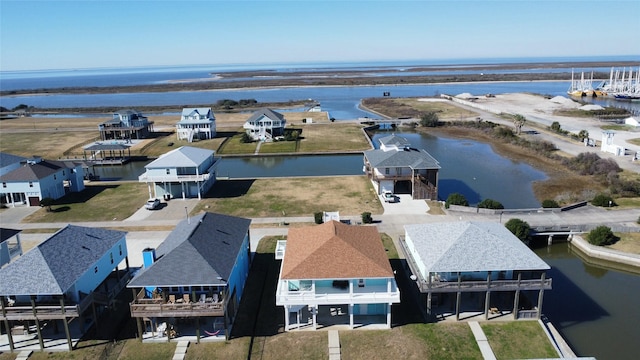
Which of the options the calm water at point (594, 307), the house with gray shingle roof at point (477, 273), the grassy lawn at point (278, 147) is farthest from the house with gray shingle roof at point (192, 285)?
the grassy lawn at point (278, 147)

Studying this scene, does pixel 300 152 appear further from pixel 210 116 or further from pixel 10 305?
pixel 10 305

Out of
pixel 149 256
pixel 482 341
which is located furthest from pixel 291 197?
pixel 482 341

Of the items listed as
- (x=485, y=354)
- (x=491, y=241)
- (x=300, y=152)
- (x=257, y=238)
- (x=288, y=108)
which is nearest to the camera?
(x=485, y=354)

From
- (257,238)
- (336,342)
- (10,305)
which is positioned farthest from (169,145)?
(336,342)

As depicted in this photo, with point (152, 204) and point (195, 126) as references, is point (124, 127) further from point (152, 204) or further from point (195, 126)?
point (152, 204)

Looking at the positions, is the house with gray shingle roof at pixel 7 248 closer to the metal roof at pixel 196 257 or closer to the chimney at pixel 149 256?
the chimney at pixel 149 256
